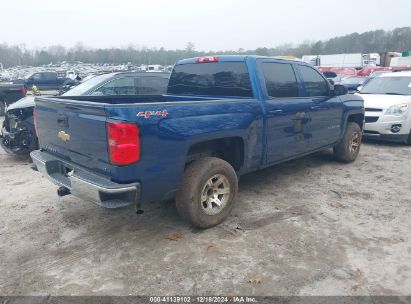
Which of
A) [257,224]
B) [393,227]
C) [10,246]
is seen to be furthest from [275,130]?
[10,246]

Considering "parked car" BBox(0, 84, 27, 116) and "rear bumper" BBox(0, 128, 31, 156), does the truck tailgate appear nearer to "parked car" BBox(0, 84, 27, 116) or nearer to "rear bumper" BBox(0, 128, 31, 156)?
"rear bumper" BBox(0, 128, 31, 156)

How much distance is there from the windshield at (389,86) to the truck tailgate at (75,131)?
7902 mm

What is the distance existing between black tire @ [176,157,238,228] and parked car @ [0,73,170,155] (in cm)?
394

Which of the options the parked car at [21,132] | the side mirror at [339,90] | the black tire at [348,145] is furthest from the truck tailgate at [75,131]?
the black tire at [348,145]

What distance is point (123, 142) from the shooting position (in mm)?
3062

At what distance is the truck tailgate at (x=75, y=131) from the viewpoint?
321 centimetres

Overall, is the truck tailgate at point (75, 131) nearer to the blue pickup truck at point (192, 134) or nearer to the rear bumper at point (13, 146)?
the blue pickup truck at point (192, 134)

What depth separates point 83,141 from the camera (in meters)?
3.45

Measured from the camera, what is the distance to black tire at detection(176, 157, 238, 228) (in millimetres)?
3699

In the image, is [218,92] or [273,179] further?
[273,179]

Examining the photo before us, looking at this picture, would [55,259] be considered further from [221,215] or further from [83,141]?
[221,215]

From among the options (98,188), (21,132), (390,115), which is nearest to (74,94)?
(21,132)

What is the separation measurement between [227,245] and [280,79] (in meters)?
2.46

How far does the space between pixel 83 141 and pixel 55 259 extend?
1.19 m
